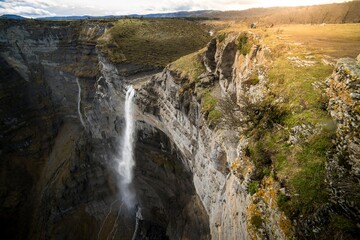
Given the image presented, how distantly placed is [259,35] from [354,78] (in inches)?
390

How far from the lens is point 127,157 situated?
40219mm

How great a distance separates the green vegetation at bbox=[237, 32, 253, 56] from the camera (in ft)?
53.2

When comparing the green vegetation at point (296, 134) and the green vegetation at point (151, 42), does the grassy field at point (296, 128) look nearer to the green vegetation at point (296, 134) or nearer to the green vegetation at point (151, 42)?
the green vegetation at point (296, 134)

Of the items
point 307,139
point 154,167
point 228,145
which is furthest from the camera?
point 154,167

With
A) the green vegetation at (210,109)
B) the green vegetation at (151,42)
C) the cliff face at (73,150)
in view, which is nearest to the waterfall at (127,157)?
the cliff face at (73,150)

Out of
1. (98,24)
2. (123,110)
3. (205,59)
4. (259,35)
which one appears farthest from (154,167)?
(98,24)

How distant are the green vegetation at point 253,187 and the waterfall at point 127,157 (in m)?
28.6

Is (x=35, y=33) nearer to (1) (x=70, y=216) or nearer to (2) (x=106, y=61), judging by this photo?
(2) (x=106, y=61)

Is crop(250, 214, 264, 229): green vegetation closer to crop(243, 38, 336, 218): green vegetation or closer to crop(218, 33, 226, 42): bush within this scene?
crop(243, 38, 336, 218): green vegetation

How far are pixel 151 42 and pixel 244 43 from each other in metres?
35.9

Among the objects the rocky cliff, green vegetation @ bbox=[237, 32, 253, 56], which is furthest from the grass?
the rocky cliff

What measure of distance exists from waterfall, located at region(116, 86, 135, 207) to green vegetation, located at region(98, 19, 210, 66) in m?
9.09

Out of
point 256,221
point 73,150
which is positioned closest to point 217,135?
point 256,221

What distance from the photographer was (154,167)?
115 feet
